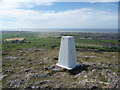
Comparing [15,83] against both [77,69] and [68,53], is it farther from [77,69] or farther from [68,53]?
[77,69]

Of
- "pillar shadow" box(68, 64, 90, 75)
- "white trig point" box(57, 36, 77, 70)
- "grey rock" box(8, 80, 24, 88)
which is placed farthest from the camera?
"white trig point" box(57, 36, 77, 70)

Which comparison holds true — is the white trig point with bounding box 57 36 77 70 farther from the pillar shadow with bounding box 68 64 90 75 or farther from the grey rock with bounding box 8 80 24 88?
the grey rock with bounding box 8 80 24 88

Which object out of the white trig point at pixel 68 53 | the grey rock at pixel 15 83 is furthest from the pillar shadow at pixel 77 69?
the grey rock at pixel 15 83

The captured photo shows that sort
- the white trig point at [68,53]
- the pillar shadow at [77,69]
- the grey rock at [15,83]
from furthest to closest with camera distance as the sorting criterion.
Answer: the white trig point at [68,53] < the pillar shadow at [77,69] < the grey rock at [15,83]

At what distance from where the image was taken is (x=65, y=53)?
18.4m

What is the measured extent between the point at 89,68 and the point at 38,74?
28.0 ft

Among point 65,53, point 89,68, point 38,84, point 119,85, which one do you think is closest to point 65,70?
point 65,53

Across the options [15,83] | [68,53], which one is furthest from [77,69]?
[15,83]

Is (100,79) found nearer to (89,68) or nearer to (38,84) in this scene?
(89,68)

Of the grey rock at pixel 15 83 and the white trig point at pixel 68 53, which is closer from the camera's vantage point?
the grey rock at pixel 15 83

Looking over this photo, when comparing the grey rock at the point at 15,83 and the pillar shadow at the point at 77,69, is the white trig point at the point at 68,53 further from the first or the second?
the grey rock at the point at 15,83

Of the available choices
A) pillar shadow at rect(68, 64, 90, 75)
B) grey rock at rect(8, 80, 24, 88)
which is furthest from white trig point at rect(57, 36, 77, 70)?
grey rock at rect(8, 80, 24, 88)

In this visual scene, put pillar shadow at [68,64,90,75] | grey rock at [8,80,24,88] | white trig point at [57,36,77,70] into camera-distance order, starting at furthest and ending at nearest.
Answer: white trig point at [57,36,77,70], pillar shadow at [68,64,90,75], grey rock at [8,80,24,88]

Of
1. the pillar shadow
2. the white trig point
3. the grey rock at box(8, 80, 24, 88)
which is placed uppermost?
the white trig point
